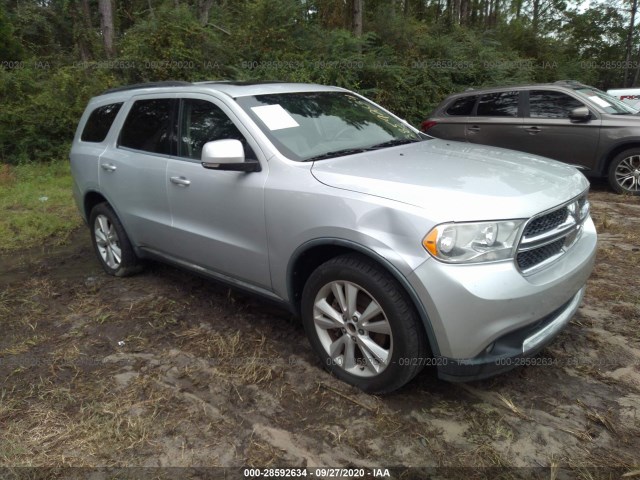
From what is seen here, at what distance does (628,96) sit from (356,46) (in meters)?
6.31

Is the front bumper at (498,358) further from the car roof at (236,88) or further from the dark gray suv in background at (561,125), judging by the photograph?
the dark gray suv in background at (561,125)

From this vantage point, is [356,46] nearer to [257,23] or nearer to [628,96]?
[257,23]

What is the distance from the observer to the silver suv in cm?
236

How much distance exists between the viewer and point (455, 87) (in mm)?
14078

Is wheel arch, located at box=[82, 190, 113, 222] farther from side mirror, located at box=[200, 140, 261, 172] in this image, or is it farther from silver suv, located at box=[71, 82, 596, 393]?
side mirror, located at box=[200, 140, 261, 172]

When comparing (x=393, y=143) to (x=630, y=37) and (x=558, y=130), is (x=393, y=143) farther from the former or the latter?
(x=630, y=37)

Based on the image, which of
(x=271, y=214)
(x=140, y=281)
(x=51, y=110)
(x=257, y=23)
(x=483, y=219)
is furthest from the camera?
(x=257, y=23)

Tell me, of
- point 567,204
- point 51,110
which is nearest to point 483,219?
point 567,204

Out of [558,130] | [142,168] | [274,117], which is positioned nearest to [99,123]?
[142,168]

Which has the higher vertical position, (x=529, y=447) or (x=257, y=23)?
(x=257, y=23)

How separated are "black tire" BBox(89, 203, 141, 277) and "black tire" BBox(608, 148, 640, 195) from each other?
614 cm

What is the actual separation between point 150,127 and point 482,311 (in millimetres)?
2983

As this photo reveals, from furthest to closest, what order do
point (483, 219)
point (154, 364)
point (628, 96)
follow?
point (628, 96)
point (154, 364)
point (483, 219)

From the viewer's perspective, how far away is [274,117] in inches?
131
